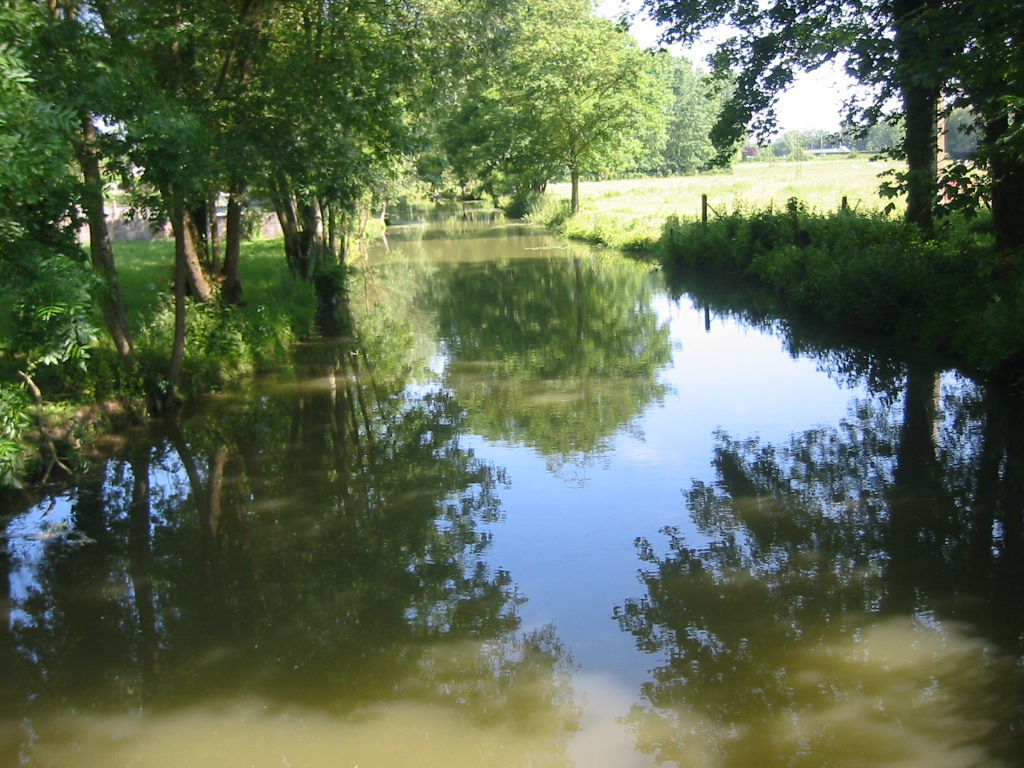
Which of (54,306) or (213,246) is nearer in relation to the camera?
(54,306)

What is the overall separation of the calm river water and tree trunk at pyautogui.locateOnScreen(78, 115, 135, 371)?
1257 mm

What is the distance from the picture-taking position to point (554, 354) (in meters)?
15.9

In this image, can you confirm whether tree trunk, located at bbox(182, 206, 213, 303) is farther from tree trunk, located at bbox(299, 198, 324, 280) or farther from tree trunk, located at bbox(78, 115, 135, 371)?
tree trunk, located at bbox(299, 198, 324, 280)

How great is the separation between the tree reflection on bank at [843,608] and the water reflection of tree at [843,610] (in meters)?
0.01

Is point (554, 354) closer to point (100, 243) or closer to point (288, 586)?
point (100, 243)

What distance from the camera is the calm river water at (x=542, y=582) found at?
5242mm

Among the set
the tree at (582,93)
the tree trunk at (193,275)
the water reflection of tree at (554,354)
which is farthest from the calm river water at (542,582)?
the tree at (582,93)

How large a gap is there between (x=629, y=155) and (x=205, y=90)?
121 feet

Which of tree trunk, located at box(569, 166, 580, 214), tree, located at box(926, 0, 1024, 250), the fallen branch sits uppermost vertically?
tree trunk, located at box(569, 166, 580, 214)

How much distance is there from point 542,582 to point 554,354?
356 inches

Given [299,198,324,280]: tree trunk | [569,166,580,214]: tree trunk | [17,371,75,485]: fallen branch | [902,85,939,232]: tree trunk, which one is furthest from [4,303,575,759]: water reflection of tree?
[569,166,580,214]: tree trunk

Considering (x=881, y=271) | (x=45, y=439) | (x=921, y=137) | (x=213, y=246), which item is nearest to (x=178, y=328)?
(x=45, y=439)

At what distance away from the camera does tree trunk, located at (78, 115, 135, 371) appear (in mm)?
8938

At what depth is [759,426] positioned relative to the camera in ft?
35.9
